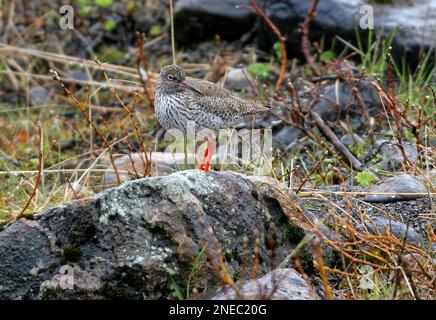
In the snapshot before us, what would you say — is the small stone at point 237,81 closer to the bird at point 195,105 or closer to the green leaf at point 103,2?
the bird at point 195,105

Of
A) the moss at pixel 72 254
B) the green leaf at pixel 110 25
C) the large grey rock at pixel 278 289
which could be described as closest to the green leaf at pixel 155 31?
the green leaf at pixel 110 25

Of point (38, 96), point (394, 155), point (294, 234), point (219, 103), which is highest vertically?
point (219, 103)

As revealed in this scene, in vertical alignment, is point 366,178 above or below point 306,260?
below

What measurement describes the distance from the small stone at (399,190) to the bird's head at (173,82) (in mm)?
1877

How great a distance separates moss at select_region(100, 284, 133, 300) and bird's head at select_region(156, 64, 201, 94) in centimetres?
270

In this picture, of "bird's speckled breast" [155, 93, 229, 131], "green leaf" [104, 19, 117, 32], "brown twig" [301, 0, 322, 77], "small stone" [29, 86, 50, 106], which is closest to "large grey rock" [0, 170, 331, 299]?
"bird's speckled breast" [155, 93, 229, 131]

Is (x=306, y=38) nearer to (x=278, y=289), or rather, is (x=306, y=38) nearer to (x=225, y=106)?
(x=225, y=106)

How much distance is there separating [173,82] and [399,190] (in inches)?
87.9

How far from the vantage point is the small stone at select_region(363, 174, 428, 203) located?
566cm

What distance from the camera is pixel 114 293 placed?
13.9 feet

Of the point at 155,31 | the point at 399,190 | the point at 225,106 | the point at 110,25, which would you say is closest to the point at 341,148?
the point at 225,106

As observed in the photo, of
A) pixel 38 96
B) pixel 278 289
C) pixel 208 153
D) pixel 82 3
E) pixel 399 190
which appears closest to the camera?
pixel 278 289

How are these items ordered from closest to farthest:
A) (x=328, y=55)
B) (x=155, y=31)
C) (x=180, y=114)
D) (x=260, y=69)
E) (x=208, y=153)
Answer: (x=208, y=153)
(x=180, y=114)
(x=328, y=55)
(x=260, y=69)
(x=155, y=31)
